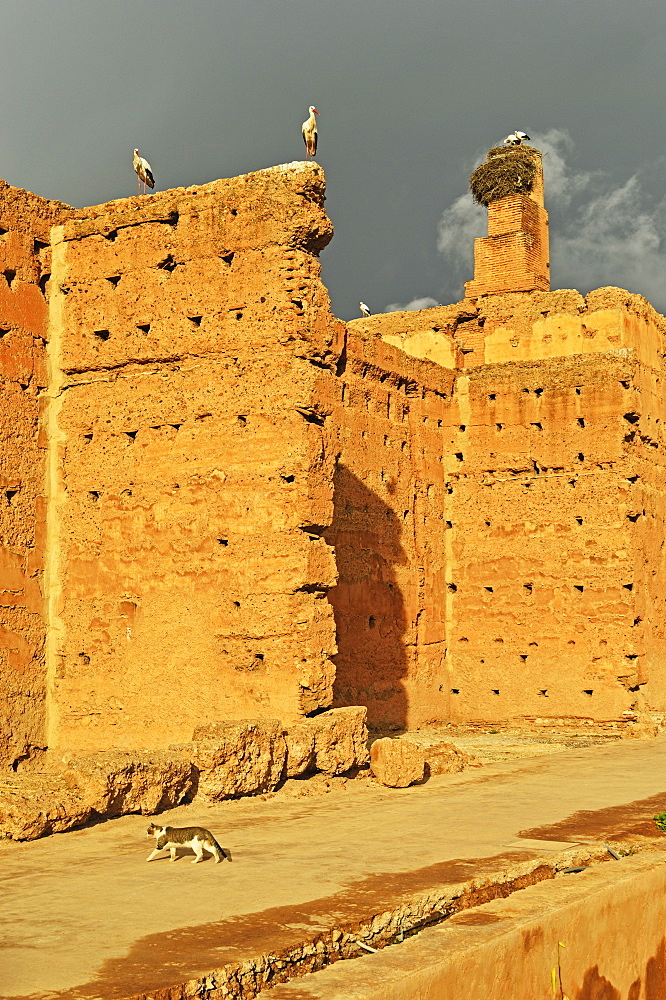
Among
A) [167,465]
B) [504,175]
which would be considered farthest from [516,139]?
[167,465]

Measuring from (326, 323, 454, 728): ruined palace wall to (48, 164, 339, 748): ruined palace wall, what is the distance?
3.45m

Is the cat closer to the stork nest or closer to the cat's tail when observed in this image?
the cat's tail

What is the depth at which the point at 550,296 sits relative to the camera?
56.3 feet

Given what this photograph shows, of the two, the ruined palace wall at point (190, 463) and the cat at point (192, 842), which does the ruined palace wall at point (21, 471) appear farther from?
the cat at point (192, 842)

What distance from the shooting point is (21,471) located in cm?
1023

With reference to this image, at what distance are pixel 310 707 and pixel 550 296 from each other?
9.89 metres

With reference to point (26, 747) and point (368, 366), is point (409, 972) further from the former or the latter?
point (368, 366)

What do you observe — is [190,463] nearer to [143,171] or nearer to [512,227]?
[143,171]

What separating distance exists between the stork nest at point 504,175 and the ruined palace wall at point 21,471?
35.2ft

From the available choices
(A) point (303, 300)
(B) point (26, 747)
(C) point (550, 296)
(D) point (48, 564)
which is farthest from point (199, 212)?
(C) point (550, 296)

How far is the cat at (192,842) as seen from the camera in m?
6.32

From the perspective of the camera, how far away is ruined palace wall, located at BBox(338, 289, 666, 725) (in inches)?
585

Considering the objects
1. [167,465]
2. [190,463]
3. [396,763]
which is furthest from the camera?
[167,465]

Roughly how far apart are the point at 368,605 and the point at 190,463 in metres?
4.64
